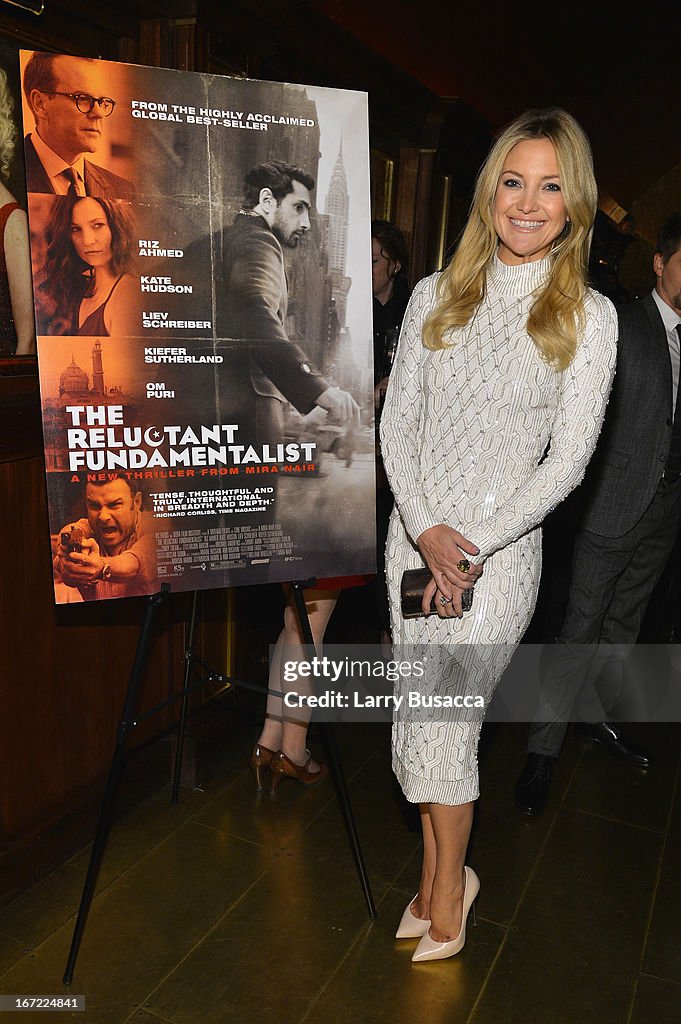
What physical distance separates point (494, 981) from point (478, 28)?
15.6ft

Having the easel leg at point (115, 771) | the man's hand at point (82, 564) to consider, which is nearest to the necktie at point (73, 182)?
the man's hand at point (82, 564)

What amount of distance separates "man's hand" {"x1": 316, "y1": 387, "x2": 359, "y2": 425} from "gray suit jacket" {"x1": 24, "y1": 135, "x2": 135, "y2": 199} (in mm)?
550

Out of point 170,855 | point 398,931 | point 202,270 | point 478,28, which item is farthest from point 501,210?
point 478,28

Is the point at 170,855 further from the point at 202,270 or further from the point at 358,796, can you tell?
the point at 202,270

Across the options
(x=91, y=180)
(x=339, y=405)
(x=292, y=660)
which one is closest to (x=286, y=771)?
(x=292, y=660)

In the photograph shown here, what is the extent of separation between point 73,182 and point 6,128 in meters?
0.44

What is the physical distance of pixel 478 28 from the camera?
15.9 feet

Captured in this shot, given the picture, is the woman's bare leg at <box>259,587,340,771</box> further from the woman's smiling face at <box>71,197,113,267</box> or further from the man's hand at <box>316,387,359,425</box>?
the woman's smiling face at <box>71,197,113,267</box>

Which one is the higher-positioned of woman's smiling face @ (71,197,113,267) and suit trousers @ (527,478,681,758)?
woman's smiling face @ (71,197,113,267)

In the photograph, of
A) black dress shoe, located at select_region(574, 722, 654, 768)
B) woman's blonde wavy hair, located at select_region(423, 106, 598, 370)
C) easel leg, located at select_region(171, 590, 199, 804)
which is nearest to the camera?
woman's blonde wavy hair, located at select_region(423, 106, 598, 370)

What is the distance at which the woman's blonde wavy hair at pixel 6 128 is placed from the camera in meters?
1.87

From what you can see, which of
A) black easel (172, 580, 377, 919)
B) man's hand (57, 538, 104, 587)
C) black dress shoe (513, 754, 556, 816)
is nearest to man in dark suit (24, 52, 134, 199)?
man's hand (57, 538, 104, 587)

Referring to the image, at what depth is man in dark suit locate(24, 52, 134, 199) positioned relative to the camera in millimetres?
1556

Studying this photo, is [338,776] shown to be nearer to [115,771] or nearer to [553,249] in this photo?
[115,771]
